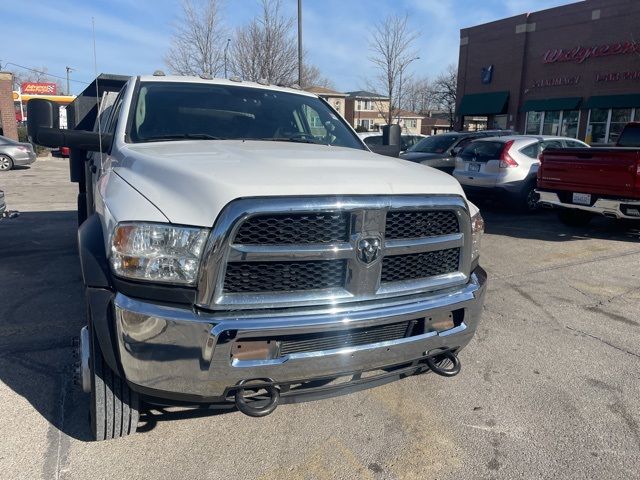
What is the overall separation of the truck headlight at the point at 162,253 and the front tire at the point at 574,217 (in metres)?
8.38

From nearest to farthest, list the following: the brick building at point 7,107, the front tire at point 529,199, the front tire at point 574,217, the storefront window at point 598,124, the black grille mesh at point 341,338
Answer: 1. the black grille mesh at point 341,338
2. the front tire at point 574,217
3. the front tire at point 529,199
4. the storefront window at point 598,124
5. the brick building at point 7,107

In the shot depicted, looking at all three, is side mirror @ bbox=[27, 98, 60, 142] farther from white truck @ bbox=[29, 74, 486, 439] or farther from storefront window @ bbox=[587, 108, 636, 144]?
storefront window @ bbox=[587, 108, 636, 144]

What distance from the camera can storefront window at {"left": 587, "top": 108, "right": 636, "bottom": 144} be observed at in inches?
953

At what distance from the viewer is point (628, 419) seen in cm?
295

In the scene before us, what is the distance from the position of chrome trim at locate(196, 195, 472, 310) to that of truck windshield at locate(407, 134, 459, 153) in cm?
1046

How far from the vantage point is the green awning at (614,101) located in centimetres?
2334

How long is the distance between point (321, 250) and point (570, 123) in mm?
28620

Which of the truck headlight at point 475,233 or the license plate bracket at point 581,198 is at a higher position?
the truck headlight at point 475,233

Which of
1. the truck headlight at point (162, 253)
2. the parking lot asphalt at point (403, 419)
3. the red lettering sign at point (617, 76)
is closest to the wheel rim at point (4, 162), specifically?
the parking lot asphalt at point (403, 419)

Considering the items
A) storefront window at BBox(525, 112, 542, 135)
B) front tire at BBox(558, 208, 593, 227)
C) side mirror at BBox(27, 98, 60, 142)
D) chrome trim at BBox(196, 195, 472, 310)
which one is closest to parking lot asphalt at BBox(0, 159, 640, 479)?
chrome trim at BBox(196, 195, 472, 310)

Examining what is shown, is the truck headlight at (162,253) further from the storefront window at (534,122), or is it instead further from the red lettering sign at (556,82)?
the storefront window at (534,122)

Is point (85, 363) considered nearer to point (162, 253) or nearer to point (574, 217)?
point (162, 253)

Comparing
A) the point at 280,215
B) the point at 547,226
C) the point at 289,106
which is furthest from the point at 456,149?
the point at 280,215

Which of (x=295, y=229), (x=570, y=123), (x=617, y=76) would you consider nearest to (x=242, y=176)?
(x=295, y=229)
